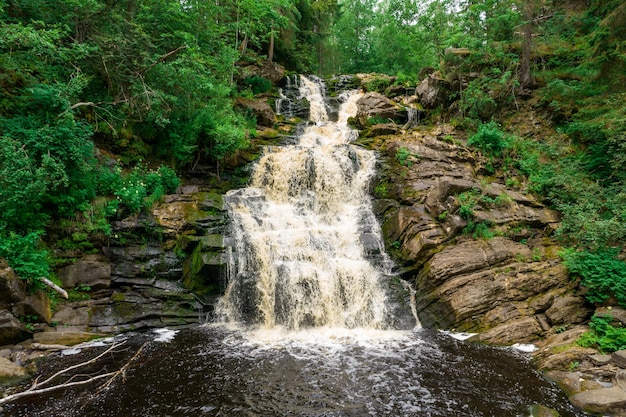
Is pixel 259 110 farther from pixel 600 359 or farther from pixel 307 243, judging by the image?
pixel 600 359

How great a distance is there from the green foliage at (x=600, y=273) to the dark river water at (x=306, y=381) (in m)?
2.73

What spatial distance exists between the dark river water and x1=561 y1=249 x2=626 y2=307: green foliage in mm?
2734

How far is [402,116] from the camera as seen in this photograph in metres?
20.8

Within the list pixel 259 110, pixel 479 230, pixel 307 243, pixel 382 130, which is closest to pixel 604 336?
pixel 479 230

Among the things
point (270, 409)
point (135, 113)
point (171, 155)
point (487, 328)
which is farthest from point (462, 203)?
point (135, 113)

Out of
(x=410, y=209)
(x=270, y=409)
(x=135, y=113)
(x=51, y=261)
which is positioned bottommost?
(x=270, y=409)

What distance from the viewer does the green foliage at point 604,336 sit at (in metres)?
7.44

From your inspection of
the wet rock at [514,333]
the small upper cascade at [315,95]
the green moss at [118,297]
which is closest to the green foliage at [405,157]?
the wet rock at [514,333]

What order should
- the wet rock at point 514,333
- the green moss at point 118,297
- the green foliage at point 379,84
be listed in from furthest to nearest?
1. the green foliage at point 379,84
2. the green moss at point 118,297
3. the wet rock at point 514,333

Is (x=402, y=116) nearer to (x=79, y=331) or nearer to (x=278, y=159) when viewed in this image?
(x=278, y=159)

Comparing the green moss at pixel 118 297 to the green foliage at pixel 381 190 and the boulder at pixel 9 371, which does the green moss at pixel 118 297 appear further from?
the green foliage at pixel 381 190

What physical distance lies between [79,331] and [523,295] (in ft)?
41.4

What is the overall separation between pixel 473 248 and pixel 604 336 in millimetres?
4048

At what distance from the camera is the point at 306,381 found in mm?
7125
